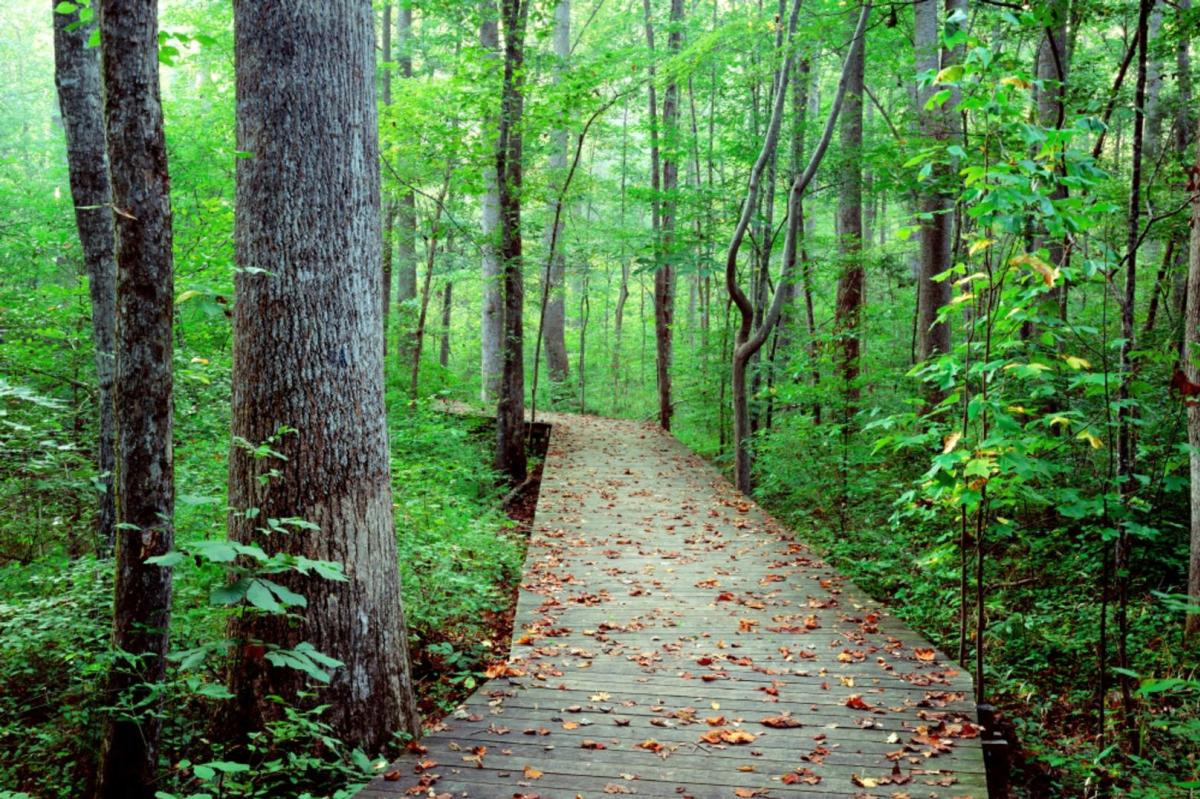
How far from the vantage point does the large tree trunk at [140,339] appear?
3039mm

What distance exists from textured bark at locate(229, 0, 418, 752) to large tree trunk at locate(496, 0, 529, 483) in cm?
694

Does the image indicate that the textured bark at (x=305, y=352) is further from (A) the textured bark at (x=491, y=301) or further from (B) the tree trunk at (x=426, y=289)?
(A) the textured bark at (x=491, y=301)

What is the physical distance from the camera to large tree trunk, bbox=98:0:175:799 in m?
3.04

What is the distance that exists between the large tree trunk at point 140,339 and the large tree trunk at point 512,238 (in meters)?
7.87

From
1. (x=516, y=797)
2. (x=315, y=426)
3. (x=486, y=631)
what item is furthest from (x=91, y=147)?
(x=516, y=797)

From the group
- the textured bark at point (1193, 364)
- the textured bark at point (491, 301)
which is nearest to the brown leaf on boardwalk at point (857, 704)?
the textured bark at point (1193, 364)

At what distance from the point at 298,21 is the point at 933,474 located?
13.6 feet

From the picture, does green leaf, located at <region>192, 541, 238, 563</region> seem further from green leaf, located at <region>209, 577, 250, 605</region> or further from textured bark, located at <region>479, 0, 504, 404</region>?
textured bark, located at <region>479, 0, 504, 404</region>

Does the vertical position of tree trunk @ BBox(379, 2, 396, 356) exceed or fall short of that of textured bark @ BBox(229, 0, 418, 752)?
it exceeds it

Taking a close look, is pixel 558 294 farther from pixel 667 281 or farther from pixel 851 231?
pixel 851 231

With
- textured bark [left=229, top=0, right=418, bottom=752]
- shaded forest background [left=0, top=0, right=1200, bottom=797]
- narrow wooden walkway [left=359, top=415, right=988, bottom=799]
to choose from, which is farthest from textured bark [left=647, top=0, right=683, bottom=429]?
textured bark [left=229, top=0, right=418, bottom=752]

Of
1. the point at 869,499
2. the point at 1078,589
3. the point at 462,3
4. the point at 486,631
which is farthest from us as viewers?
the point at 462,3

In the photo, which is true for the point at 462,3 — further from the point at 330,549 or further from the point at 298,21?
the point at 330,549

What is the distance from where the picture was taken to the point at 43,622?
441 centimetres
